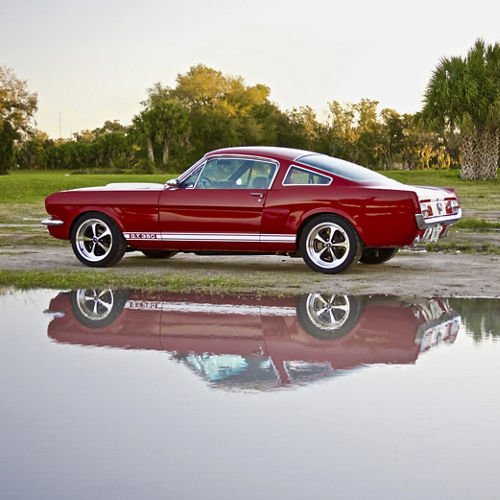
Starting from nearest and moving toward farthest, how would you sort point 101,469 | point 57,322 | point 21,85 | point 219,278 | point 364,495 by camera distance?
point 364,495
point 101,469
point 57,322
point 219,278
point 21,85

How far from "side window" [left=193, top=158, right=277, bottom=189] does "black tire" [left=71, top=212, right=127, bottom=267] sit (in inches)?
47.2

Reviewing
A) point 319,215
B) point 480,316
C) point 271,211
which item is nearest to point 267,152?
point 271,211

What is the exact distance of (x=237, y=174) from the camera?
37.0 feet

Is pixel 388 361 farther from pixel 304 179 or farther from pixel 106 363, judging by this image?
pixel 304 179

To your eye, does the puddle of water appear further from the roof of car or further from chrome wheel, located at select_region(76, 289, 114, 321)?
the roof of car

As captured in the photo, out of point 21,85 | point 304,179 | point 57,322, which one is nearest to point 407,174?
point 21,85

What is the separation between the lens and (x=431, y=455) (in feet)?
13.7

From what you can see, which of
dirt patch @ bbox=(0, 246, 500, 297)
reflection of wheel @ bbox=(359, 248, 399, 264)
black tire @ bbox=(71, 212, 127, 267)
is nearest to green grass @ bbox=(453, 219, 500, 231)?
dirt patch @ bbox=(0, 246, 500, 297)

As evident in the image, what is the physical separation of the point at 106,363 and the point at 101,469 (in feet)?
6.92

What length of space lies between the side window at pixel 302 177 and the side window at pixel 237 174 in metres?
0.19

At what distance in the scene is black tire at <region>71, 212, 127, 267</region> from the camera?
11.7m

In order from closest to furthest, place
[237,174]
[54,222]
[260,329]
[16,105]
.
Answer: [260,329] < [237,174] < [54,222] < [16,105]

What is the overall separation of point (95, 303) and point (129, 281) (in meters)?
1.50

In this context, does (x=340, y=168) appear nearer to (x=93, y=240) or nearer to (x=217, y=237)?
(x=217, y=237)
